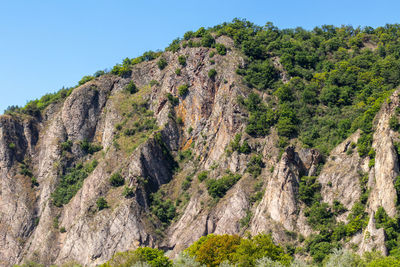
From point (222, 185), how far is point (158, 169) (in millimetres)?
17063

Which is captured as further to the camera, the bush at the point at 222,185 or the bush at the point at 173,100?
the bush at the point at 173,100

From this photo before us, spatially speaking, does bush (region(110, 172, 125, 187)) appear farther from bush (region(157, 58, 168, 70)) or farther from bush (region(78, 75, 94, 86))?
bush (region(78, 75, 94, 86))

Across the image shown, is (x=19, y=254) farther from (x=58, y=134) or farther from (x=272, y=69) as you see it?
(x=272, y=69)

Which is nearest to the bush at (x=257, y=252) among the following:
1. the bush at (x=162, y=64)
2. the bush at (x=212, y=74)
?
the bush at (x=212, y=74)

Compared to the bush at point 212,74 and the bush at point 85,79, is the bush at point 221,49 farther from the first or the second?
the bush at point 85,79

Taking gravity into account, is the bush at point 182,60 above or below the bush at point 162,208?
above

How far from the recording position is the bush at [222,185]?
122 meters

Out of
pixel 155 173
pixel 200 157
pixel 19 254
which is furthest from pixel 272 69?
pixel 19 254

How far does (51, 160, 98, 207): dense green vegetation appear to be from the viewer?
13712 centimetres

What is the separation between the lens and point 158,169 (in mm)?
133125

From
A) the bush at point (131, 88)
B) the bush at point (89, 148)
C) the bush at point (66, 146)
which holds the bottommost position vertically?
the bush at point (89, 148)

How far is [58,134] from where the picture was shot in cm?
14962

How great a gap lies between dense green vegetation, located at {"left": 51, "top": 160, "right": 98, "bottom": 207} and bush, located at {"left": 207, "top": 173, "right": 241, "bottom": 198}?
31126mm

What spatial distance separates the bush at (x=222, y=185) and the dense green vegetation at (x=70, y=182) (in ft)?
102
